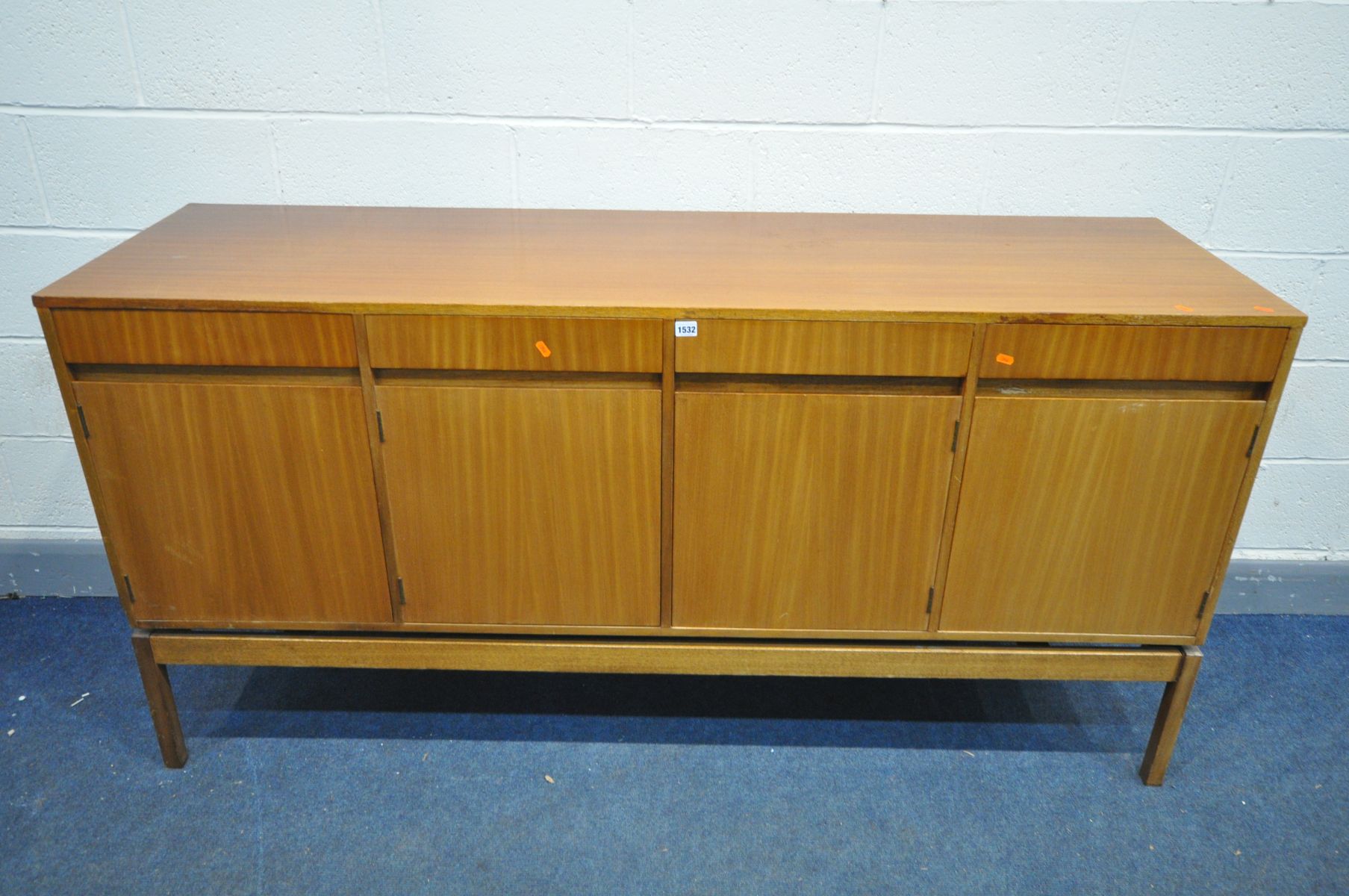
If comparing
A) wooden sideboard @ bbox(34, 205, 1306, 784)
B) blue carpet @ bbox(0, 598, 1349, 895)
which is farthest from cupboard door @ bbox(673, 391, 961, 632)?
blue carpet @ bbox(0, 598, 1349, 895)

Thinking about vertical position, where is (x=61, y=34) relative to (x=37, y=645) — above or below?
above

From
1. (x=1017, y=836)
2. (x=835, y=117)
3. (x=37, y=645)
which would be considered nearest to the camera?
(x=1017, y=836)

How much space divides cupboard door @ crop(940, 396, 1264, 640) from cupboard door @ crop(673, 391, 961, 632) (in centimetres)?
6

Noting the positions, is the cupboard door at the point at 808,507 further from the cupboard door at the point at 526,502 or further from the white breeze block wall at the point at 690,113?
the white breeze block wall at the point at 690,113

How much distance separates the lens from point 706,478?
133 cm

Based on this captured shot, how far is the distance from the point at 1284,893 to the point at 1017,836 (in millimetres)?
364

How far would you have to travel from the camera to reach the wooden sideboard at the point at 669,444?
1.22 meters

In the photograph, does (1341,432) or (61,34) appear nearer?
(61,34)

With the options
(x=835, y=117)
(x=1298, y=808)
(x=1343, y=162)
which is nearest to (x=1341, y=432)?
(x=1343, y=162)

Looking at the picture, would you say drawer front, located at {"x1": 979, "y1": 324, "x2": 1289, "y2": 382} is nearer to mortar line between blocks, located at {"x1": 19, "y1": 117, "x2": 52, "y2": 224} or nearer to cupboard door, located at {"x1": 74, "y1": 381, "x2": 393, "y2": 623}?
cupboard door, located at {"x1": 74, "y1": 381, "x2": 393, "y2": 623}

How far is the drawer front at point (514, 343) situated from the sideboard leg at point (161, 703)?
0.63 meters

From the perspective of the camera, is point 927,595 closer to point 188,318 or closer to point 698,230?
point 698,230

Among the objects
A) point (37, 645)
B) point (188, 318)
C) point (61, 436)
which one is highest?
point (188, 318)

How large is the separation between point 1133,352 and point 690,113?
0.81 meters
